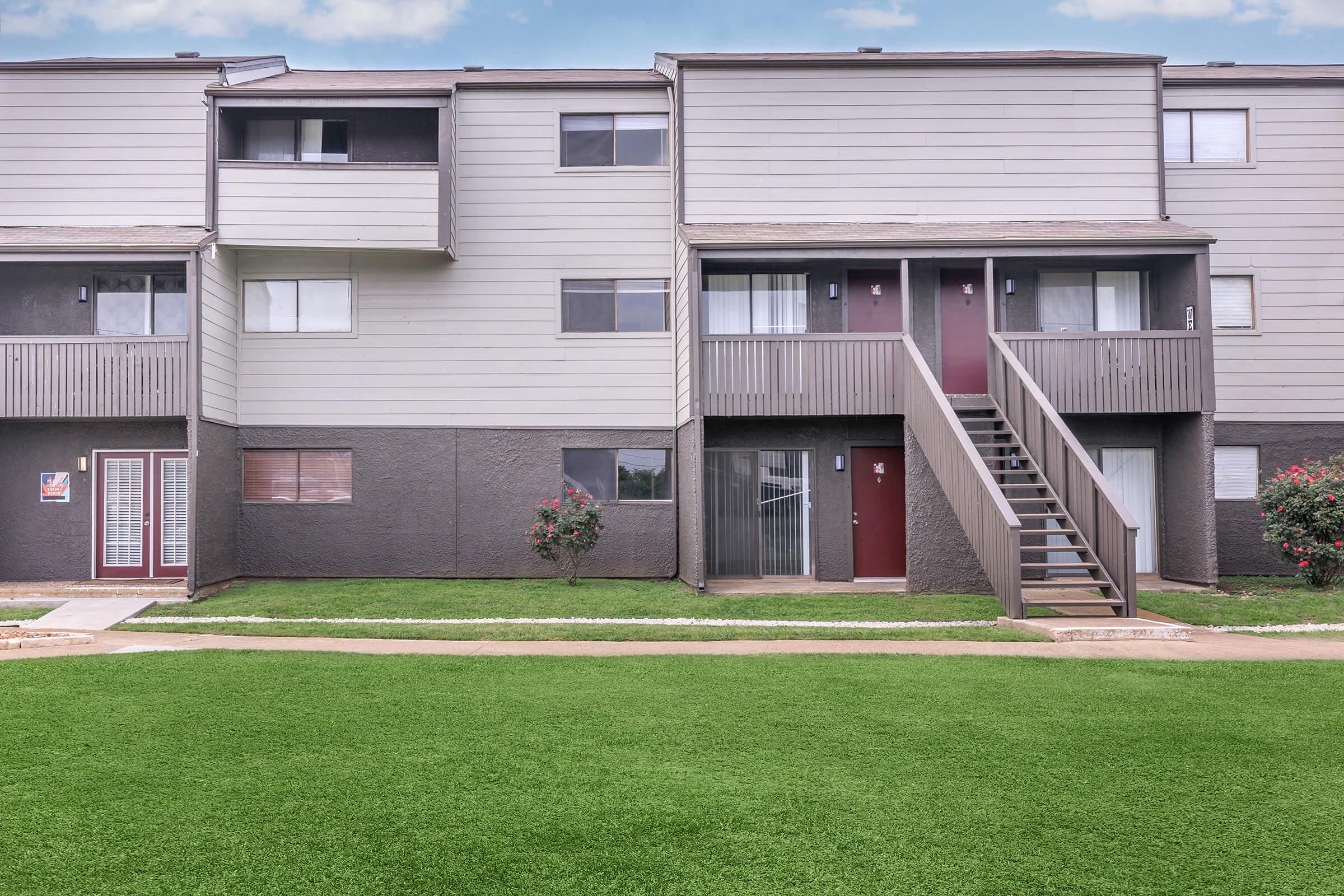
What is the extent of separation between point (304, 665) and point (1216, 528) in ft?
47.5

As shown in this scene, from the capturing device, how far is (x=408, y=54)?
127938mm

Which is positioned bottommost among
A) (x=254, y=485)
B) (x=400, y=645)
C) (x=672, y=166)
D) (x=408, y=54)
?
(x=400, y=645)

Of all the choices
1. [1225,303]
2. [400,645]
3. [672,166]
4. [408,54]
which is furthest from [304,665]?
[408,54]

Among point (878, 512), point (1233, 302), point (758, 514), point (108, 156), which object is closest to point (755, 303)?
point (758, 514)

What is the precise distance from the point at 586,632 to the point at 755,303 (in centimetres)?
715

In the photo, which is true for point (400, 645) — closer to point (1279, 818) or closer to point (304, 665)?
point (304, 665)

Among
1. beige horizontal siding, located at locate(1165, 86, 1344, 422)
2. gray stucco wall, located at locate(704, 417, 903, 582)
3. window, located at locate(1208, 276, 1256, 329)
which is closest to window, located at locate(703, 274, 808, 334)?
gray stucco wall, located at locate(704, 417, 903, 582)

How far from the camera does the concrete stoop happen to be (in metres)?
9.96

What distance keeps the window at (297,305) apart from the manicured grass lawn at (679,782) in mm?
9062

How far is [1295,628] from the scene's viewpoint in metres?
11.0

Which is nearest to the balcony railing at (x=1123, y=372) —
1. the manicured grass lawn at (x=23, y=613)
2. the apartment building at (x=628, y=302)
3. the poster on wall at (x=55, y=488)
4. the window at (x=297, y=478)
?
the apartment building at (x=628, y=302)

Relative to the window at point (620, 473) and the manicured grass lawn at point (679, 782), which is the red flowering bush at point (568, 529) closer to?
the window at point (620, 473)

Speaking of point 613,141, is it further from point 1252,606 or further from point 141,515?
point 1252,606

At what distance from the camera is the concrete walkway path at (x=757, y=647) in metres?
9.16
